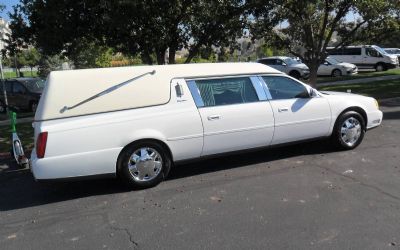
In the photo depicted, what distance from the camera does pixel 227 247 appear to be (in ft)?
13.7

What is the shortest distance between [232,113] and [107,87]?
5.55ft

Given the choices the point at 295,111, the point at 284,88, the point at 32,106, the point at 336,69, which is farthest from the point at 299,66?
the point at 295,111

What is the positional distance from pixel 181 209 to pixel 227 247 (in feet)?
3.73

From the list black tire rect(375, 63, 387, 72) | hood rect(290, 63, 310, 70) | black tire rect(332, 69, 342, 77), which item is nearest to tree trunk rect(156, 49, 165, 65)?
hood rect(290, 63, 310, 70)

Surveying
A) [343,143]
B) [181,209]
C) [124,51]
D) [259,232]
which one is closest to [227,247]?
[259,232]

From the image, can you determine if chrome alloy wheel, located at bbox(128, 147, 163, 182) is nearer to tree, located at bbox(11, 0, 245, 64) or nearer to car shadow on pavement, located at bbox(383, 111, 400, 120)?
tree, located at bbox(11, 0, 245, 64)

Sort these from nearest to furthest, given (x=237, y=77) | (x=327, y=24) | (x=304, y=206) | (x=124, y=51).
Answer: (x=304, y=206) → (x=237, y=77) → (x=124, y=51) → (x=327, y=24)

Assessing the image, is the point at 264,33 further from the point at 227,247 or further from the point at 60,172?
the point at 227,247

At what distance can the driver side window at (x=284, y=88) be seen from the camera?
22.5 feet

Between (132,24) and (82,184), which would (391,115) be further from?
(82,184)

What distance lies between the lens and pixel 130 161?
231 inches

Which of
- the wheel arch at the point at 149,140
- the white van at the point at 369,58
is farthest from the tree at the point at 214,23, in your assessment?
the white van at the point at 369,58

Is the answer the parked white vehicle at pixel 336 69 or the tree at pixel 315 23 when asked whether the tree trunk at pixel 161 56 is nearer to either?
the tree at pixel 315 23

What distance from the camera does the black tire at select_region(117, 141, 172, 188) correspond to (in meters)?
5.83
